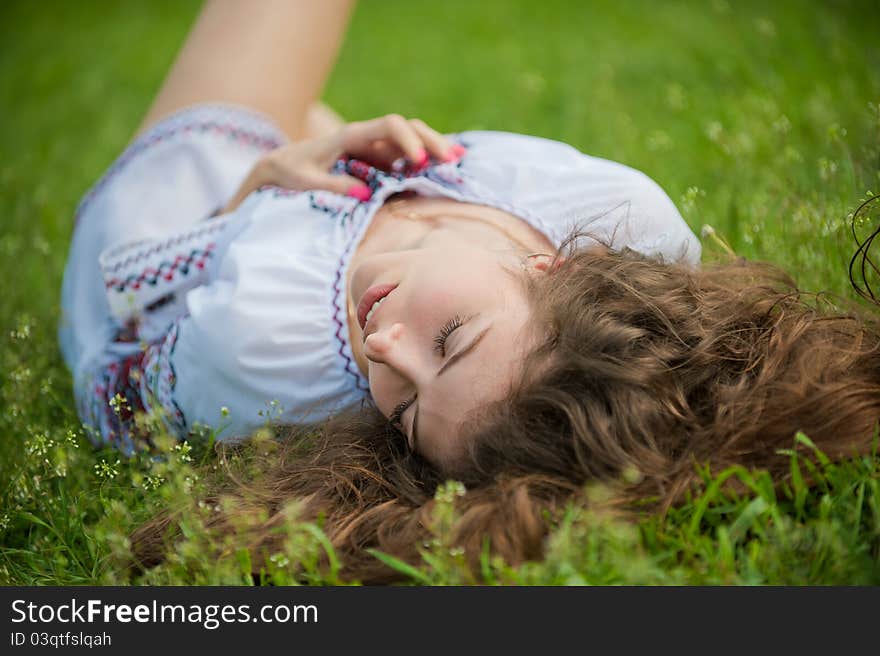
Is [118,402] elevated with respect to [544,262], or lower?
lower

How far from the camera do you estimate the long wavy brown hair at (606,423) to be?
6.40ft

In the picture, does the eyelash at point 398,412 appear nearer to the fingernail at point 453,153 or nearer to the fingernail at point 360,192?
the fingernail at point 360,192

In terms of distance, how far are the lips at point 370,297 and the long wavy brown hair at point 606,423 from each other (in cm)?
33

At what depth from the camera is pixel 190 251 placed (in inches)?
120

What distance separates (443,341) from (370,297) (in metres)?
0.30

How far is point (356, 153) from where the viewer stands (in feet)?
10.0

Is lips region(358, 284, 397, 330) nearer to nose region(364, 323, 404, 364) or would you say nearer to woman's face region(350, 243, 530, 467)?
woman's face region(350, 243, 530, 467)

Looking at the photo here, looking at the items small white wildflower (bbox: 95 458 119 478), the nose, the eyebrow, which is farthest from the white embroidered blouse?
the eyebrow

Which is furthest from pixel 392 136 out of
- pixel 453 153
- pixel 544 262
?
pixel 544 262

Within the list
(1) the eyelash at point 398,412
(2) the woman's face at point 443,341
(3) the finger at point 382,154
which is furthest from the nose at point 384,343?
(3) the finger at point 382,154

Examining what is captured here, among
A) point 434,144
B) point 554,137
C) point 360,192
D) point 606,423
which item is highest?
point 434,144

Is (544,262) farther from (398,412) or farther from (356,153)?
(356,153)

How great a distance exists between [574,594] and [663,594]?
158 mm

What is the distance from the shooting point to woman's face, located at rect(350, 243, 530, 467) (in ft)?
6.81
